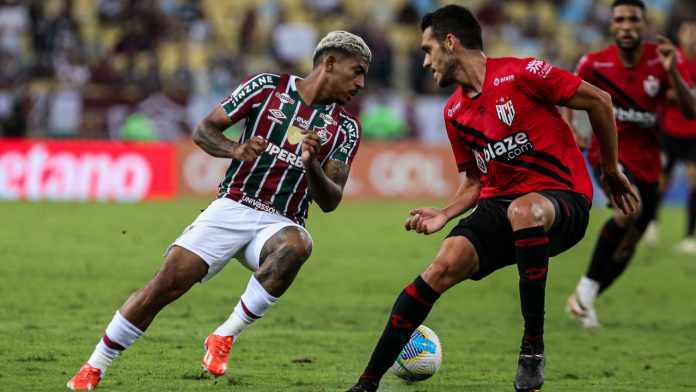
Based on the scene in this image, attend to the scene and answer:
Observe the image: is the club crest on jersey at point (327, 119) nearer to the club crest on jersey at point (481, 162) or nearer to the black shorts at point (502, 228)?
the club crest on jersey at point (481, 162)

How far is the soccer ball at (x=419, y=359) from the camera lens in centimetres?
734

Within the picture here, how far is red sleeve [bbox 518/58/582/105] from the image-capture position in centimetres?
658

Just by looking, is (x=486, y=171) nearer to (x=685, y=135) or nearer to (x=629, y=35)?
(x=629, y=35)

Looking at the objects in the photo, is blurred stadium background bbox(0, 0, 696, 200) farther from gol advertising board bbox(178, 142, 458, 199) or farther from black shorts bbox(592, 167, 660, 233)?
black shorts bbox(592, 167, 660, 233)

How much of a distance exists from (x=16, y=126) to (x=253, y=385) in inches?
643

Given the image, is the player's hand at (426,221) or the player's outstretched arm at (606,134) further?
the player's hand at (426,221)

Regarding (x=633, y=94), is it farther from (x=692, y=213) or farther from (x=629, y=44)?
(x=692, y=213)

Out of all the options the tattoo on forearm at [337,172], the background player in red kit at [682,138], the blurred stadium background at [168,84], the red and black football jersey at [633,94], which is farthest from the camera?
the blurred stadium background at [168,84]

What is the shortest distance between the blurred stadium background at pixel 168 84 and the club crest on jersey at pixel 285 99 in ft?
47.9

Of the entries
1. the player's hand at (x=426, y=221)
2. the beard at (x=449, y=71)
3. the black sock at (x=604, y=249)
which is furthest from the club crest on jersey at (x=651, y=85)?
the player's hand at (x=426, y=221)

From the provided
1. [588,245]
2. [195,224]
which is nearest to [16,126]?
[588,245]

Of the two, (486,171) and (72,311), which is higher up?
(486,171)

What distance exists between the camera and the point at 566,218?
668cm

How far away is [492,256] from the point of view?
6.71m
